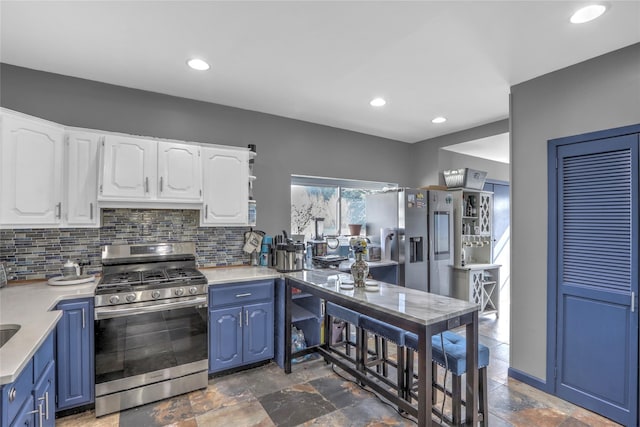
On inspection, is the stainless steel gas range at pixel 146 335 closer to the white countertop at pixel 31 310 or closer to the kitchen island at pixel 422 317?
the white countertop at pixel 31 310

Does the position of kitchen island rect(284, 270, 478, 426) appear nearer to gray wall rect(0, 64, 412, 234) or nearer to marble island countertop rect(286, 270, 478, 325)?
marble island countertop rect(286, 270, 478, 325)

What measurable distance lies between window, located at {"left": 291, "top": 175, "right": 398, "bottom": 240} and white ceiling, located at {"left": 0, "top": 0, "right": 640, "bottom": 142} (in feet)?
4.10

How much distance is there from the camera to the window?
405 cm

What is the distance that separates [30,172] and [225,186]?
55.9 inches

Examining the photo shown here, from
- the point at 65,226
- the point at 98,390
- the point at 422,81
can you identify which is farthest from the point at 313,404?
the point at 422,81

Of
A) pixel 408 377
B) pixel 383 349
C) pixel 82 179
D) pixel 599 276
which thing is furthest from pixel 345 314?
pixel 82 179

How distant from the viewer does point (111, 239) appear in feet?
9.26

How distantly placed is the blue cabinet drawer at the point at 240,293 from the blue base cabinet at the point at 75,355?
2.82ft

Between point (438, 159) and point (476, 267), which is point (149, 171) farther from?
point (476, 267)

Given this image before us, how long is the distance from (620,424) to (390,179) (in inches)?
134

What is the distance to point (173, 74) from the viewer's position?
265cm

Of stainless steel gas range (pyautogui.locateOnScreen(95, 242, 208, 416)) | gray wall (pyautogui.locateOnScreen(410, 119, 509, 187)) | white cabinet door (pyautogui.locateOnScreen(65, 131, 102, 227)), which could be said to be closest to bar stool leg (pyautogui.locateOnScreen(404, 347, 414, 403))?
stainless steel gas range (pyautogui.locateOnScreen(95, 242, 208, 416))

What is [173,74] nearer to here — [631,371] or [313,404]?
[313,404]

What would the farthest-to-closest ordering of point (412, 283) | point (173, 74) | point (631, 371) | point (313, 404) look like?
point (412, 283) < point (173, 74) < point (313, 404) < point (631, 371)
